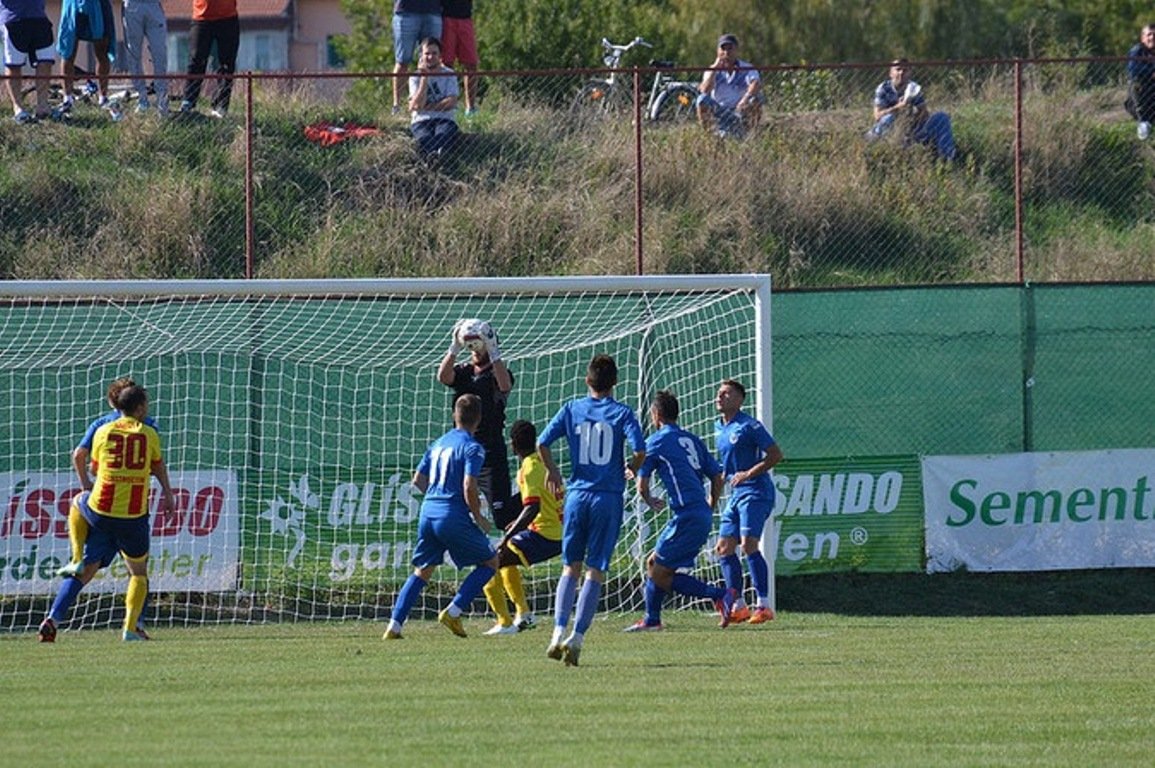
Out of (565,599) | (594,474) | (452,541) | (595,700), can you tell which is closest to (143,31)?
Answer: (452,541)

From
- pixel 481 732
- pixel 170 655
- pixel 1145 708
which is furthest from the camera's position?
pixel 170 655

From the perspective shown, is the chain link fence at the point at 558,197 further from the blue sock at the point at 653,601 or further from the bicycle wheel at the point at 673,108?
the blue sock at the point at 653,601

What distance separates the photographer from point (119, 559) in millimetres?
15133

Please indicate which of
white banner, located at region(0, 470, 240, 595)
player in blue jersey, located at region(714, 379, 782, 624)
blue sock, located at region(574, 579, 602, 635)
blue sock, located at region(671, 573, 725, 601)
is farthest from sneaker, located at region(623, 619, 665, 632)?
white banner, located at region(0, 470, 240, 595)

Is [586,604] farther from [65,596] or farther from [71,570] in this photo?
[65,596]

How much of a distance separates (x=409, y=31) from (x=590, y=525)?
1038 cm

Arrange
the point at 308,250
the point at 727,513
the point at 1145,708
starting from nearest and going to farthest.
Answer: the point at 1145,708
the point at 727,513
the point at 308,250

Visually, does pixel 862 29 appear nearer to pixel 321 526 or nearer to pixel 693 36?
pixel 693 36

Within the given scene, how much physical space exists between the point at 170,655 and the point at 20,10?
10.1 m

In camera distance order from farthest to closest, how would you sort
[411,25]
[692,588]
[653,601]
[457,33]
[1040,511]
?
[457,33]
[411,25]
[1040,511]
[653,601]
[692,588]

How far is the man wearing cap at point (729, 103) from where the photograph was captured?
758 inches

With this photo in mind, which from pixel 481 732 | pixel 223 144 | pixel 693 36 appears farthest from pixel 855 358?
pixel 693 36

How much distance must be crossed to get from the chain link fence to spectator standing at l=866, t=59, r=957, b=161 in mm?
142

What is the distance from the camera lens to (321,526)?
15.4 m
